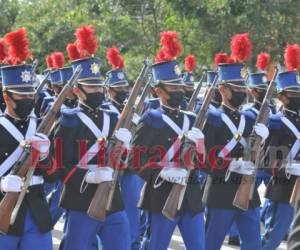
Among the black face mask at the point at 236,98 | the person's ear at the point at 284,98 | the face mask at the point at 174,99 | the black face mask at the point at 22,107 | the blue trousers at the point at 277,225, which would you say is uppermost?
the black face mask at the point at 22,107

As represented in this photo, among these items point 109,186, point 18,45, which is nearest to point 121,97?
point 109,186

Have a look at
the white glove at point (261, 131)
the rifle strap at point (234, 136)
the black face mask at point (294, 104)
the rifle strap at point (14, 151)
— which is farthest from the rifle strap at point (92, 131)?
the black face mask at point (294, 104)

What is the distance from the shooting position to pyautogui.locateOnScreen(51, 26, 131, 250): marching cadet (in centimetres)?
611

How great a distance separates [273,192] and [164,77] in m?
1.86

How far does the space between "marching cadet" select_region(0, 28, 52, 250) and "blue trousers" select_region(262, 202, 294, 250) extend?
2933mm

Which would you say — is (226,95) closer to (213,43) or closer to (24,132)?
(24,132)

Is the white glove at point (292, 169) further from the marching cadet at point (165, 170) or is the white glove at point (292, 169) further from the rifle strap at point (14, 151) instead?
the rifle strap at point (14, 151)

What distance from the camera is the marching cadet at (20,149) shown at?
543 cm

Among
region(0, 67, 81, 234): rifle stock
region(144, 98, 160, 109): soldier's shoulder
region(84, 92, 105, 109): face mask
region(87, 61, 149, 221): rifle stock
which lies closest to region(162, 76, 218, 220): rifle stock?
region(87, 61, 149, 221): rifle stock

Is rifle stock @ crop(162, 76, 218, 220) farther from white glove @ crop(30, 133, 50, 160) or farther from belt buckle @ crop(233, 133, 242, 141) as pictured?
white glove @ crop(30, 133, 50, 160)

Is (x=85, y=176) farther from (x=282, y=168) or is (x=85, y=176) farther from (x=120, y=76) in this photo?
(x=120, y=76)

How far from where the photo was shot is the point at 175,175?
21.4 feet

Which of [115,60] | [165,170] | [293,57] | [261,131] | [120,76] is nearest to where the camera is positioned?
[165,170]

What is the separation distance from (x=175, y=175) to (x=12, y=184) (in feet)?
5.50
